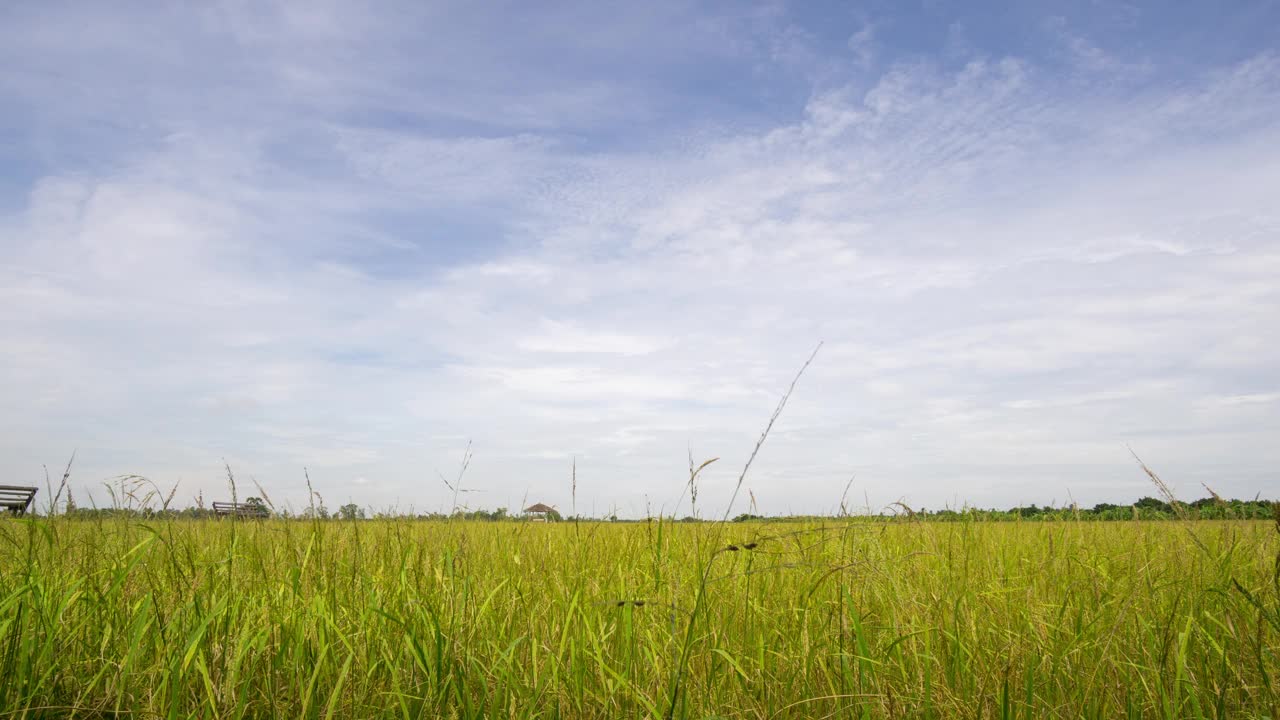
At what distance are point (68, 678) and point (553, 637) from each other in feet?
5.92

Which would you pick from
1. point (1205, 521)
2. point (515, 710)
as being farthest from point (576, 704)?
point (1205, 521)

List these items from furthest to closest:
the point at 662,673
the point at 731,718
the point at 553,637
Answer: the point at 553,637, the point at 662,673, the point at 731,718

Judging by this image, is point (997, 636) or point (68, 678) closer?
point (68, 678)

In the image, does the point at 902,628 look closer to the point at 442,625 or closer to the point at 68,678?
the point at 442,625

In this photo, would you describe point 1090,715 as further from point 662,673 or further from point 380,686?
point 380,686

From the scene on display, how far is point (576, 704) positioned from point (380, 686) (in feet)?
2.38

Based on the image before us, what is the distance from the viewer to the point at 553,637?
114 inches

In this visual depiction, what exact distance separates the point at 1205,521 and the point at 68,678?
34.5 feet

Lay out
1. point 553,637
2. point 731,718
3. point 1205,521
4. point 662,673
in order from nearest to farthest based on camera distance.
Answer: point 731,718 → point 662,673 → point 553,637 → point 1205,521

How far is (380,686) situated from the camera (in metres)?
2.54

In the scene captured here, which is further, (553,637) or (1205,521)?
(1205,521)

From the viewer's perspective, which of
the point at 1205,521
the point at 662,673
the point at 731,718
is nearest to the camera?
the point at 731,718

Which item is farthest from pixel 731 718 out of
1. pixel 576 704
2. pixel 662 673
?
pixel 576 704

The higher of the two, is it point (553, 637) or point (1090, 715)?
point (553, 637)
